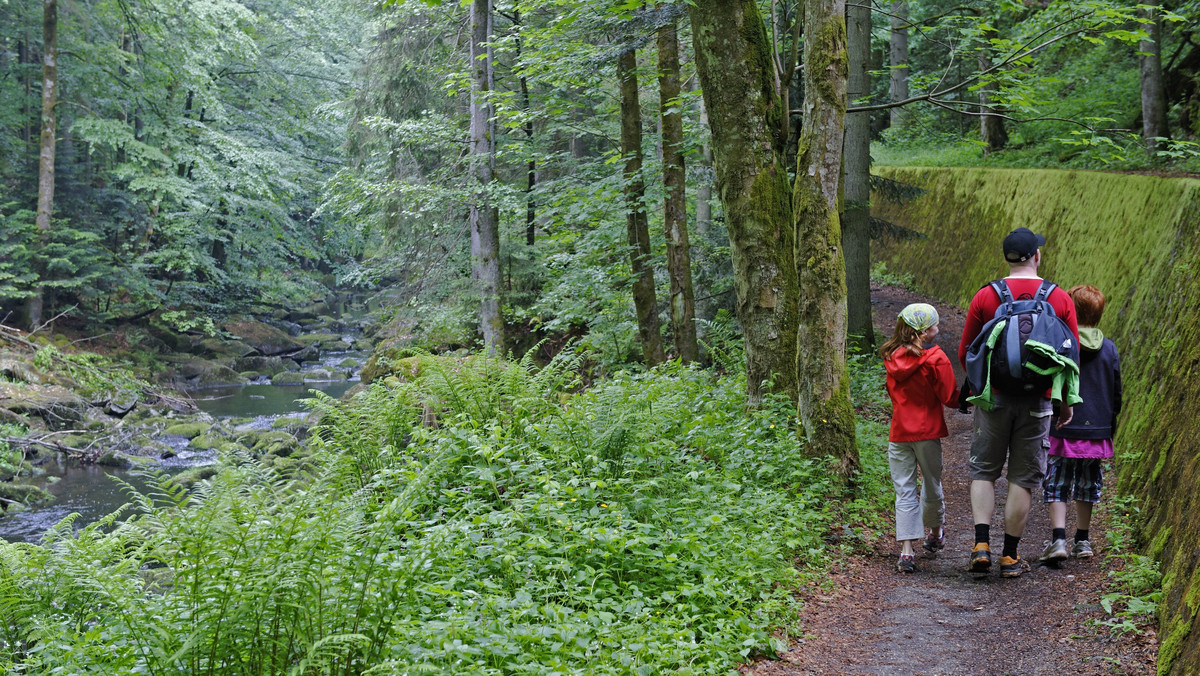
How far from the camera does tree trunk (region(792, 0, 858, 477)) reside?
6.68 m

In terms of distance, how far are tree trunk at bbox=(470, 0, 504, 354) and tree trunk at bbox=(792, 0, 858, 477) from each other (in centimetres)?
843

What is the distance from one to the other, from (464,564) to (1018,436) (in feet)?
11.9

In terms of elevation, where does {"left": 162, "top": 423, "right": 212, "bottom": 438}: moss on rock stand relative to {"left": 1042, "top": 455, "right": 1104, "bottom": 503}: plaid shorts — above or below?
below

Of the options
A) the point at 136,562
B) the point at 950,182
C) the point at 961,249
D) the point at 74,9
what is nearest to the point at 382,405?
the point at 136,562

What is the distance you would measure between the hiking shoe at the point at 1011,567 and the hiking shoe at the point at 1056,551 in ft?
0.51

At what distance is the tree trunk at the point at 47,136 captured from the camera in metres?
21.2

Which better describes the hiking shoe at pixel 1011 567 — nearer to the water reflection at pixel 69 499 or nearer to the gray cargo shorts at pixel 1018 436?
the gray cargo shorts at pixel 1018 436

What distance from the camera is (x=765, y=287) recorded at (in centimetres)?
757

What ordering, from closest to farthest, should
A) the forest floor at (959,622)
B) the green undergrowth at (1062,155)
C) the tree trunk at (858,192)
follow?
the forest floor at (959,622)
the green undergrowth at (1062,155)
the tree trunk at (858,192)

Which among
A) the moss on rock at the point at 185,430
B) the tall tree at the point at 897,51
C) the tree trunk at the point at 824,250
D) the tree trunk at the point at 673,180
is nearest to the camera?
the tree trunk at the point at 824,250

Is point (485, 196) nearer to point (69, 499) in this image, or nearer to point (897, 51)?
point (69, 499)

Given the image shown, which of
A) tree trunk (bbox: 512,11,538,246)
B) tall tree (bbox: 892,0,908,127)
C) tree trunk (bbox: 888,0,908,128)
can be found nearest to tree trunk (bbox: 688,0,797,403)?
tree trunk (bbox: 512,11,538,246)

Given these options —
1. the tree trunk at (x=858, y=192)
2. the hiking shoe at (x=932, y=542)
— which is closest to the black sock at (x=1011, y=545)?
the hiking shoe at (x=932, y=542)

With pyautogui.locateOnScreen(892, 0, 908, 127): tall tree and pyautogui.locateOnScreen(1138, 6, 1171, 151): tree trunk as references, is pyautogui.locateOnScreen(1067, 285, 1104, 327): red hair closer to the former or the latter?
pyautogui.locateOnScreen(1138, 6, 1171, 151): tree trunk
